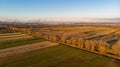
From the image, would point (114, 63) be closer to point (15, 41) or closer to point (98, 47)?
point (98, 47)

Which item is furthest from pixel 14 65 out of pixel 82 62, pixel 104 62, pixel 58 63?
pixel 104 62

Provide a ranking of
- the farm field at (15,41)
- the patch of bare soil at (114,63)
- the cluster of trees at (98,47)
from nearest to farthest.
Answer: the patch of bare soil at (114,63)
the cluster of trees at (98,47)
the farm field at (15,41)

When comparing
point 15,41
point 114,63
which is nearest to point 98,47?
point 114,63

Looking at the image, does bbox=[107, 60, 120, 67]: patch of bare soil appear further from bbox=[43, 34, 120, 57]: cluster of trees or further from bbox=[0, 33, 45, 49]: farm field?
bbox=[0, 33, 45, 49]: farm field

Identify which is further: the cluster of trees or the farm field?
the farm field

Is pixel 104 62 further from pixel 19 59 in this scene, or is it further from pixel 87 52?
pixel 19 59

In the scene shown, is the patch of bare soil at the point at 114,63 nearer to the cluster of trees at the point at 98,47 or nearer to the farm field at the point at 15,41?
the cluster of trees at the point at 98,47

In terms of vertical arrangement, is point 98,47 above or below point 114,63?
above

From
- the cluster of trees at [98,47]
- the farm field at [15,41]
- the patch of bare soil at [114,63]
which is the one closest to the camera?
the patch of bare soil at [114,63]

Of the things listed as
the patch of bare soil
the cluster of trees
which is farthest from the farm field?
the patch of bare soil

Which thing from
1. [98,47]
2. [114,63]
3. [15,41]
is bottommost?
[114,63]

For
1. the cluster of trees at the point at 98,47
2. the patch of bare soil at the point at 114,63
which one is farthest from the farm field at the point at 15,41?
the patch of bare soil at the point at 114,63

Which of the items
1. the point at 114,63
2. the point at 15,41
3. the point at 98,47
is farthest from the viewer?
the point at 15,41
